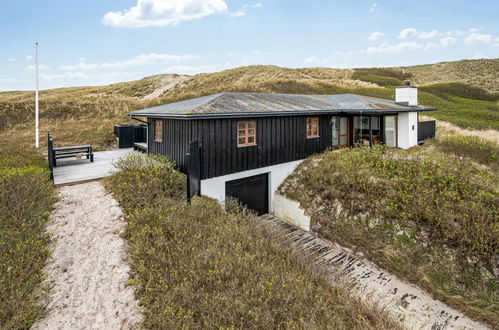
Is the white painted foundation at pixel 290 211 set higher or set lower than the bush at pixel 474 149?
lower

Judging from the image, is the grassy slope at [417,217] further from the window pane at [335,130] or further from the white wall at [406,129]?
the white wall at [406,129]

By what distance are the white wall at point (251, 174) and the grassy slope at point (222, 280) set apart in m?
2.51

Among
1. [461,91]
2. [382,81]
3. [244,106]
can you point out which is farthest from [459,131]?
[382,81]

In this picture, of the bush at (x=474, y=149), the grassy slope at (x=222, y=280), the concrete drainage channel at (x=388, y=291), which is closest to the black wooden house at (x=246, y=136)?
the bush at (x=474, y=149)

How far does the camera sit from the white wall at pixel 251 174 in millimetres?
8672

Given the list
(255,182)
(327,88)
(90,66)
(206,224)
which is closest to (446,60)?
(327,88)

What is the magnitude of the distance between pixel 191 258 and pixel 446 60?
86.8 meters

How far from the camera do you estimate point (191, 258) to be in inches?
175

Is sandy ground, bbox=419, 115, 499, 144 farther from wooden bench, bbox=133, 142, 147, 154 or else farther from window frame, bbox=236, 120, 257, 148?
wooden bench, bbox=133, 142, 147, 154

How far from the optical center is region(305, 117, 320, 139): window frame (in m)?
11.6

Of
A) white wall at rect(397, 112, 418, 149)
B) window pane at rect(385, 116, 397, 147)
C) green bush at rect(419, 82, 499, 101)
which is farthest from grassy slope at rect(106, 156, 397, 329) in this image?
green bush at rect(419, 82, 499, 101)

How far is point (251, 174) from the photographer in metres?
9.87

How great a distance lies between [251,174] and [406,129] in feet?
33.0

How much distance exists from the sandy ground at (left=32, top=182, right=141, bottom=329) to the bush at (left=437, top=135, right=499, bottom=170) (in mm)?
15398
